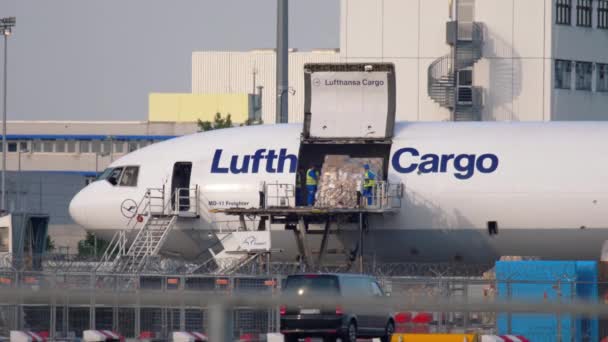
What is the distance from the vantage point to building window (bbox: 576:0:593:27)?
275 feet

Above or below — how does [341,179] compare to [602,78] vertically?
below

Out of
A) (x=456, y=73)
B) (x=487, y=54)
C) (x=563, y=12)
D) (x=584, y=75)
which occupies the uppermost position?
(x=563, y=12)

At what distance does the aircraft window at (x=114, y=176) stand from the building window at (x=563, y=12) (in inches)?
1611

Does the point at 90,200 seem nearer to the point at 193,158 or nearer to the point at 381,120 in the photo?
the point at 193,158

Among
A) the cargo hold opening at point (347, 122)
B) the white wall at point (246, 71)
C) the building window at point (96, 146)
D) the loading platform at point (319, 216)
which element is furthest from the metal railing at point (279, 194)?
the white wall at point (246, 71)

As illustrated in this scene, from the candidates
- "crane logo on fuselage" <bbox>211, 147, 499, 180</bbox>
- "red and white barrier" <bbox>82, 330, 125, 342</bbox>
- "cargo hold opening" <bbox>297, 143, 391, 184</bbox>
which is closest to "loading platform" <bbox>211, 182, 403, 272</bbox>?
"crane logo on fuselage" <bbox>211, 147, 499, 180</bbox>

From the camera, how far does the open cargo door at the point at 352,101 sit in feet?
142

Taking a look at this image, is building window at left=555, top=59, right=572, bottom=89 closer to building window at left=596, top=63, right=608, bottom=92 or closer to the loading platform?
building window at left=596, top=63, right=608, bottom=92

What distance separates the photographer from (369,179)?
43.1 m

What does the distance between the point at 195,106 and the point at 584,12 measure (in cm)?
7040

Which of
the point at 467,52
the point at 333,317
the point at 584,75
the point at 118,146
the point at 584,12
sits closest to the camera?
the point at 333,317

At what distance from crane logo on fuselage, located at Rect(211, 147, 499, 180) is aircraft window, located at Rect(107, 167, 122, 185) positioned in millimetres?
3979

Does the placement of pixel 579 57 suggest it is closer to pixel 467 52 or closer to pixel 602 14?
pixel 602 14

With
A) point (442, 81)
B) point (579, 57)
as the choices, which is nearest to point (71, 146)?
point (442, 81)
